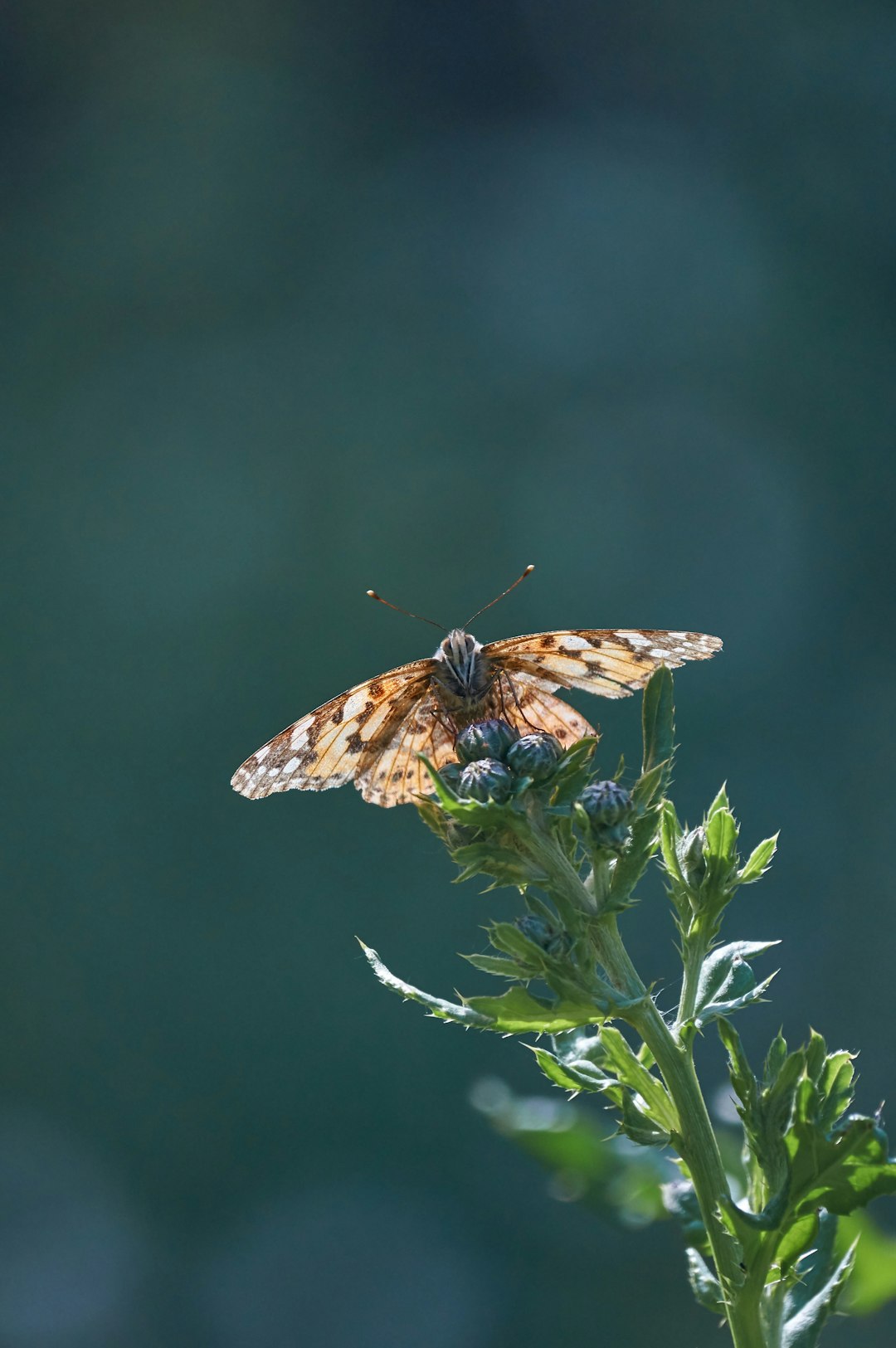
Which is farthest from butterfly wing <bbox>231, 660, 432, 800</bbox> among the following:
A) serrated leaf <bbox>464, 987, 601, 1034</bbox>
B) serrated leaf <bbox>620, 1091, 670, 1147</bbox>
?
serrated leaf <bbox>620, 1091, 670, 1147</bbox>

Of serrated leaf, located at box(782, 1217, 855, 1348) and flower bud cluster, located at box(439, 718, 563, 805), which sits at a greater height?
flower bud cluster, located at box(439, 718, 563, 805)

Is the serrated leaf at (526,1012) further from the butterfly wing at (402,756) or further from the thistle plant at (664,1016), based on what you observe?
the butterfly wing at (402,756)

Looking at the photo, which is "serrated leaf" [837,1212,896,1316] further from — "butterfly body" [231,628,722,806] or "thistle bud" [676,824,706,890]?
"butterfly body" [231,628,722,806]

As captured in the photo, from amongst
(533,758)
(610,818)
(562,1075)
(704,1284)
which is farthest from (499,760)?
(704,1284)

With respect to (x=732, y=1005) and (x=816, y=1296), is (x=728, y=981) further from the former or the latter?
(x=816, y=1296)

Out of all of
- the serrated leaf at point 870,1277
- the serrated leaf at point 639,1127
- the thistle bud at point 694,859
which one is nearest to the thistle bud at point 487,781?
the thistle bud at point 694,859

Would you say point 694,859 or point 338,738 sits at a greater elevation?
point 338,738
